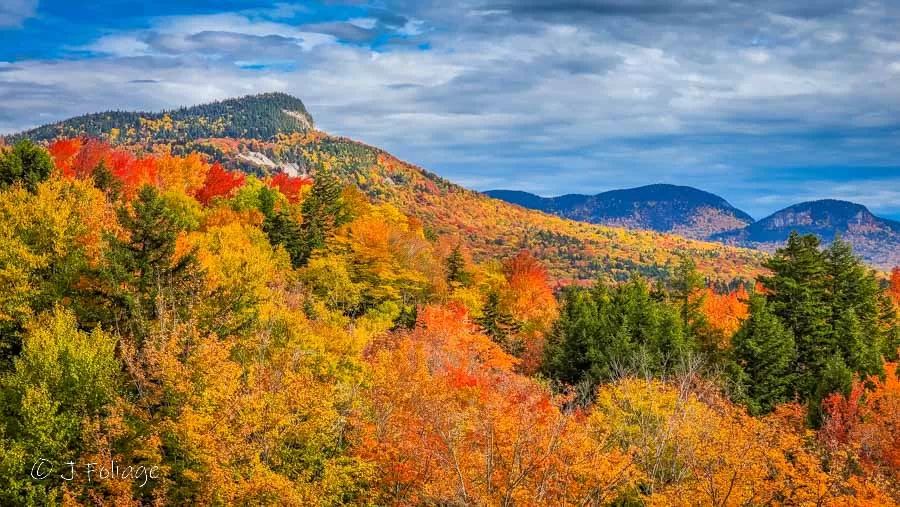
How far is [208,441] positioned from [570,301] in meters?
52.3

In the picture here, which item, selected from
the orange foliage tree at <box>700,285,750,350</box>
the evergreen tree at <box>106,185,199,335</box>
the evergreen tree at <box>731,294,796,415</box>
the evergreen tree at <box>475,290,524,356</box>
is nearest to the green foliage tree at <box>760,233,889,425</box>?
the evergreen tree at <box>731,294,796,415</box>

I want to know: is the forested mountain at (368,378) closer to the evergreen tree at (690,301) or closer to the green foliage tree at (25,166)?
the green foliage tree at (25,166)

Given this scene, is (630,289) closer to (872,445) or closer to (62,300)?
(872,445)

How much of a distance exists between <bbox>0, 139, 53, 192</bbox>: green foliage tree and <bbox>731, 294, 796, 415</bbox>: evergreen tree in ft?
209

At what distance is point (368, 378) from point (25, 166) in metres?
38.6

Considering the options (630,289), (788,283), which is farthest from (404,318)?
(788,283)

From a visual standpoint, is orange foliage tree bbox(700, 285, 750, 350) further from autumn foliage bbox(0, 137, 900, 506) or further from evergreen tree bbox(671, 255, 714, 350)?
autumn foliage bbox(0, 137, 900, 506)

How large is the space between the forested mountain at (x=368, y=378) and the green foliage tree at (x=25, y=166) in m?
0.24

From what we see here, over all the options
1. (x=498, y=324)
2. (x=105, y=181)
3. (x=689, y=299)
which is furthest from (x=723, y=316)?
(x=105, y=181)

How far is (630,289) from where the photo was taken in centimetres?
7519

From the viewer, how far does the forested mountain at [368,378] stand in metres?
31.7

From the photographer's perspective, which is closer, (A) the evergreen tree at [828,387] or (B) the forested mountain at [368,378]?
(B) the forested mountain at [368,378]

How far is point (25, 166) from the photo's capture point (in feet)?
201

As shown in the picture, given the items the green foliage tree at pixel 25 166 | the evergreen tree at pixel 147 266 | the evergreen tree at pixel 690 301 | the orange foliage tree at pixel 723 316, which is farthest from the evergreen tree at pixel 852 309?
the green foliage tree at pixel 25 166
